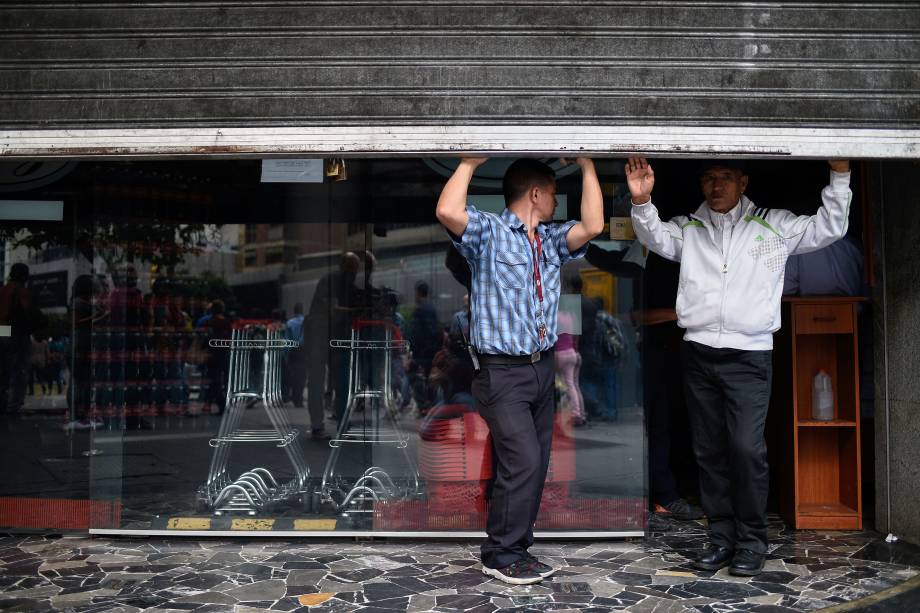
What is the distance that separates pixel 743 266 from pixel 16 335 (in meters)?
5.12

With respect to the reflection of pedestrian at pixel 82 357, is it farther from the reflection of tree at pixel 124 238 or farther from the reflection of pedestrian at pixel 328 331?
the reflection of pedestrian at pixel 328 331

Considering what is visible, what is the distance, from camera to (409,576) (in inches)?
176

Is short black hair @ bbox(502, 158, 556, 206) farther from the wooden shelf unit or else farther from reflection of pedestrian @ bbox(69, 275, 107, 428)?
reflection of pedestrian @ bbox(69, 275, 107, 428)

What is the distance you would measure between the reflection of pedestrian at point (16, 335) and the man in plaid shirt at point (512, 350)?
378 cm

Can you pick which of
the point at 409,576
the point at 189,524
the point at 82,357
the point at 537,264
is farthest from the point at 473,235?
the point at 82,357

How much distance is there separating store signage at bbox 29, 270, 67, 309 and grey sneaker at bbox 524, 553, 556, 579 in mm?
4164

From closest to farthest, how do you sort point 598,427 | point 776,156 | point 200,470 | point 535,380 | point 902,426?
point 776,156 < point 535,380 < point 902,426 < point 598,427 < point 200,470

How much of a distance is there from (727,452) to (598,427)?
3.40 feet

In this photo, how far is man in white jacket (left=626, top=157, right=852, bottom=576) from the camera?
4328 mm

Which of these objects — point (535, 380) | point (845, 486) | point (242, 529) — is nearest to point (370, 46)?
point (535, 380)

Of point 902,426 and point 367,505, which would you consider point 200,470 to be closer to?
point 367,505

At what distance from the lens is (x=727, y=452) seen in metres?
4.53

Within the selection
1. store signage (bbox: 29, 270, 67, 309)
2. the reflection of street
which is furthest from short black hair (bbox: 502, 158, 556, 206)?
store signage (bbox: 29, 270, 67, 309)

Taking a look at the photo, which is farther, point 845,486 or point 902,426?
point 845,486
